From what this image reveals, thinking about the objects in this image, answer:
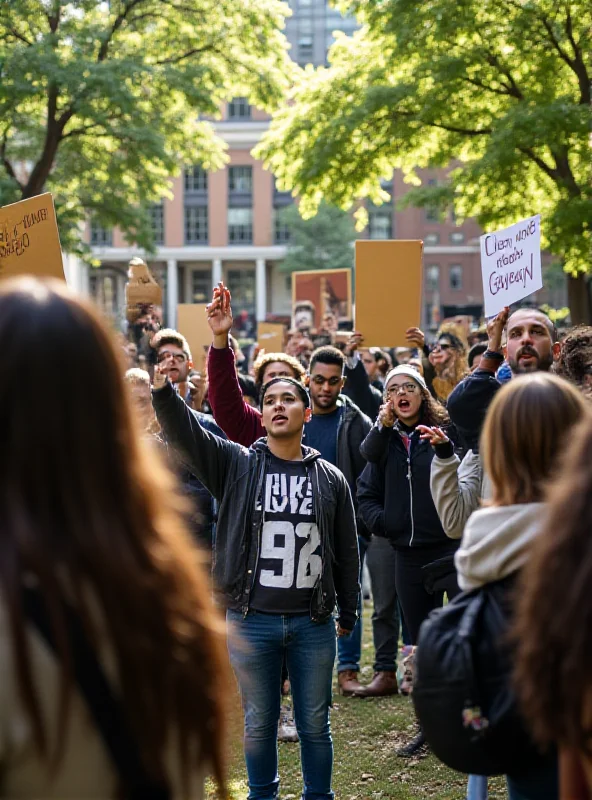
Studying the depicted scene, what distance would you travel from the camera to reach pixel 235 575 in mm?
4336

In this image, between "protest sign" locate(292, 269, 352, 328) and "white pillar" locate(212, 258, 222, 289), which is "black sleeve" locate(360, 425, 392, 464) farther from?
"white pillar" locate(212, 258, 222, 289)

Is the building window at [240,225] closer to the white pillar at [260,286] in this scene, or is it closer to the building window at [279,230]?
the building window at [279,230]

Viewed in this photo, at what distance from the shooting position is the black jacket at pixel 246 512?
4.31m

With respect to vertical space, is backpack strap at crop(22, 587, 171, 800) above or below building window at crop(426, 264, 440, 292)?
below

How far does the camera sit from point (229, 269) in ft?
245

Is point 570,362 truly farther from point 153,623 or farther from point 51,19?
point 51,19

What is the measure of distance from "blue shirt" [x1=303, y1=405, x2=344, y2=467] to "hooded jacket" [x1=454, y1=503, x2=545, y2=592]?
12.9 feet

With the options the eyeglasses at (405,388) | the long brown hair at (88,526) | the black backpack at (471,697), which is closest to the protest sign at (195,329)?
the eyeglasses at (405,388)

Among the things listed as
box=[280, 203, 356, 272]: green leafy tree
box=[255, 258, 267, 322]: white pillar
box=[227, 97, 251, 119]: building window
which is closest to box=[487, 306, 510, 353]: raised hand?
box=[280, 203, 356, 272]: green leafy tree

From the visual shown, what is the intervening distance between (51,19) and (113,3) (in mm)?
1388

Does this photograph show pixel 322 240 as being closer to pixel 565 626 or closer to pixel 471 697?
pixel 471 697

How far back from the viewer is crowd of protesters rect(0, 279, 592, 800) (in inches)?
64.3

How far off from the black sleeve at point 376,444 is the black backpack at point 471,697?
3.36m

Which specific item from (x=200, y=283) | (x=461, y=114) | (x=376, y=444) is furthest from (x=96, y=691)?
(x=200, y=283)
